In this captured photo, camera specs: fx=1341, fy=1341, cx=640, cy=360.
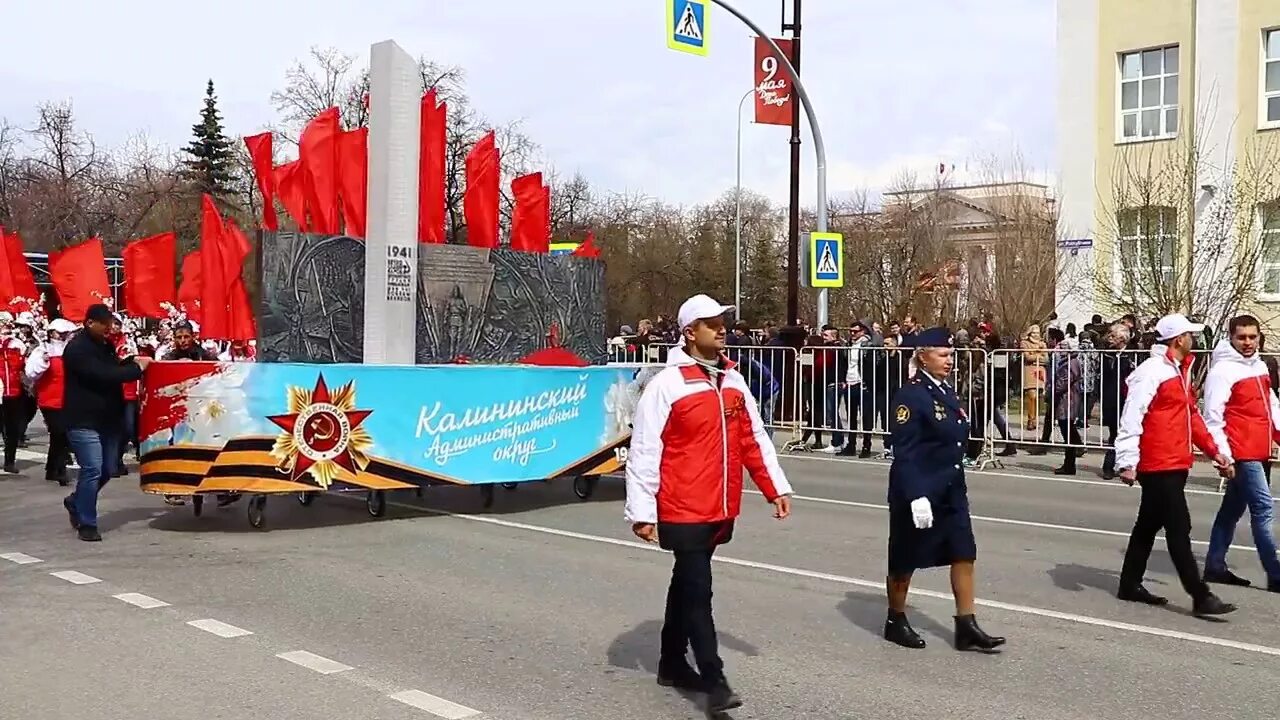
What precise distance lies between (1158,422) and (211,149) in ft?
211

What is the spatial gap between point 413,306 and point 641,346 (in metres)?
8.85

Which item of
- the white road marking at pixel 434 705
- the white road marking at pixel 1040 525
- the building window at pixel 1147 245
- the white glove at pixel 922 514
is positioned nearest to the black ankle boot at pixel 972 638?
the white glove at pixel 922 514

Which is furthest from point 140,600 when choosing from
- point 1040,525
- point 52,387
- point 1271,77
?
point 1271,77

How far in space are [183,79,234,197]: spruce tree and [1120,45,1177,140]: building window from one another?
145ft

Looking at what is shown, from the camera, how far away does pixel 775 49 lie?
67.5ft

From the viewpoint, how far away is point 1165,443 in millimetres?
7848

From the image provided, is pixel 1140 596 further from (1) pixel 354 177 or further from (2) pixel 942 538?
(1) pixel 354 177

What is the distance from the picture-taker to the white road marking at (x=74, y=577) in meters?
8.72

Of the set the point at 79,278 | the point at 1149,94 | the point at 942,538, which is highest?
the point at 1149,94

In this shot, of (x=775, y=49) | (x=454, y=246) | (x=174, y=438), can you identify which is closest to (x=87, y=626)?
(x=174, y=438)

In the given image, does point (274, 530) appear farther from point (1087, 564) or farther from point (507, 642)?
point (1087, 564)

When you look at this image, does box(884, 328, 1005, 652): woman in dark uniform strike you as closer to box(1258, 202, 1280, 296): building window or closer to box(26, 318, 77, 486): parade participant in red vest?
box(26, 318, 77, 486): parade participant in red vest

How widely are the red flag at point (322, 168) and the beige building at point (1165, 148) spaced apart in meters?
13.1

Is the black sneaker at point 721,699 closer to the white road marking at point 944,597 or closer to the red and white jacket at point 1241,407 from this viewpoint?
the white road marking at point 944,597
